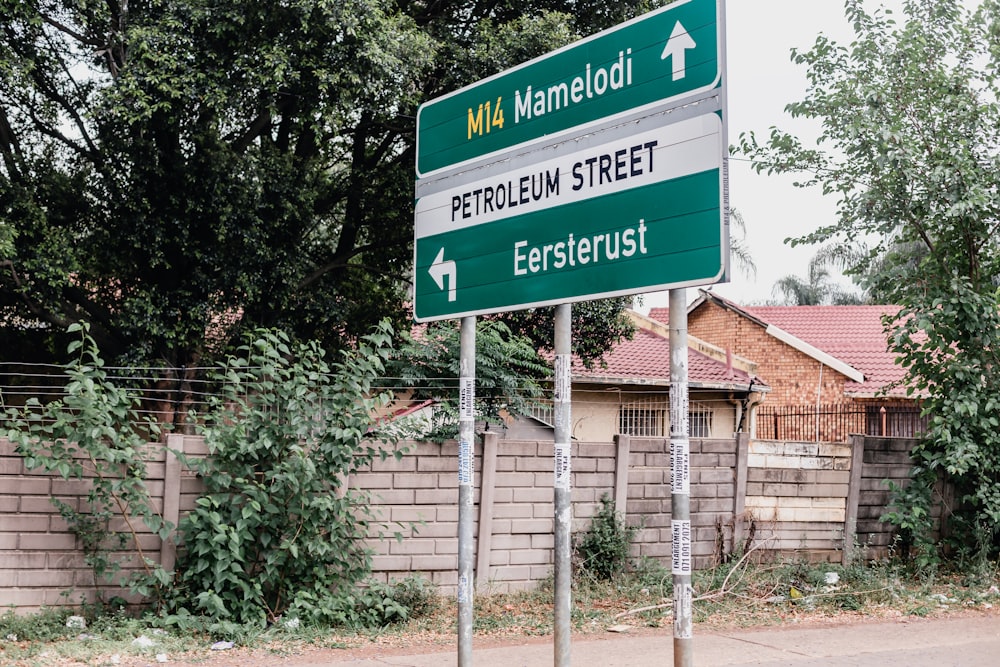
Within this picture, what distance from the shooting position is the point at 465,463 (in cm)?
567

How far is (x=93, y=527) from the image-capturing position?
770cm

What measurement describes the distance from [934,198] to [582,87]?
26.4 ft

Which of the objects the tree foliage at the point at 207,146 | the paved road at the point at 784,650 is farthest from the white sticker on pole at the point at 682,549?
the tree foliage at the point at 207,146

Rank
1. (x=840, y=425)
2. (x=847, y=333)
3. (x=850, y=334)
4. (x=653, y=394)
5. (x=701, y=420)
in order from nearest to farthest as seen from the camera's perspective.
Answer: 1. (x=653, y=394)
2. (x=701, y=420)
3. (x=840, y=425)
4. (x=850, y=334)
5. (x=847, y=333)

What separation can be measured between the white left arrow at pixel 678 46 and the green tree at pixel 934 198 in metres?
7.67

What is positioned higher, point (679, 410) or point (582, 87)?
point (582, 87)

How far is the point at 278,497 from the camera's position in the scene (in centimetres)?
786

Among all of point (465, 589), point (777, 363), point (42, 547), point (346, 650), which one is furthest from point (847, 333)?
point (465, 589)

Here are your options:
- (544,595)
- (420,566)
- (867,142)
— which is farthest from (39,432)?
(867,142)

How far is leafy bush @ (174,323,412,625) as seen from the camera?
7.68 metres

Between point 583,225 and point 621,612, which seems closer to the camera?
point 583,225

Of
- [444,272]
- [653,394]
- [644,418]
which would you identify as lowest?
[644,418]

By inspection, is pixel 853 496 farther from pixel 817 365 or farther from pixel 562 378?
pixel 817 365

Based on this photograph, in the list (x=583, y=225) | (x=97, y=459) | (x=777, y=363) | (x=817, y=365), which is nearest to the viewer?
(x=583, y=225)
